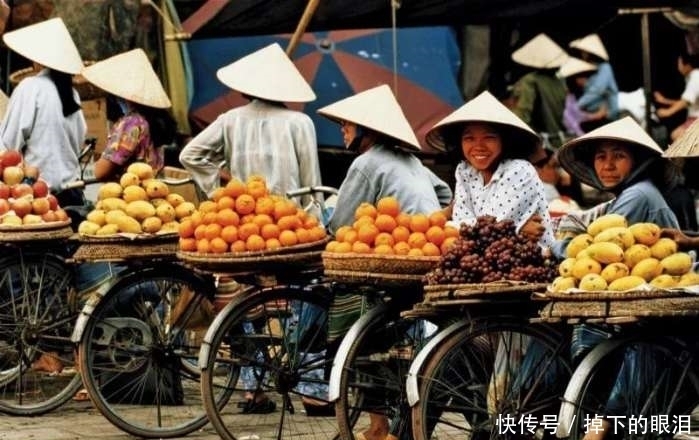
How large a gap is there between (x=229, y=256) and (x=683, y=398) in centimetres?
233

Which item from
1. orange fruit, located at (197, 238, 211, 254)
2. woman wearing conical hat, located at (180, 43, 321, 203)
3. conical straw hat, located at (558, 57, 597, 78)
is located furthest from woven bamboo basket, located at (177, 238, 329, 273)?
conical straw hat, located at (558, 57, 597, 78)

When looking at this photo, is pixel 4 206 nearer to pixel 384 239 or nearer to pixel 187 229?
pixel 187 229

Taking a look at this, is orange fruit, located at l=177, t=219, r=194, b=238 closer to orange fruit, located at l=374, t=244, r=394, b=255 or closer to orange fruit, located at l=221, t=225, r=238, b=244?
orange fruit, located at l=221, t=225, r=238, b=244

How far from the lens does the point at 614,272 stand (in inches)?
289

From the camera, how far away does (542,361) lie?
7.82m

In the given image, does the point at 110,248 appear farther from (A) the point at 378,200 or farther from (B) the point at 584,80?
(B) the point at 584,80

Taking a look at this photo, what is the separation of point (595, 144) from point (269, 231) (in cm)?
160

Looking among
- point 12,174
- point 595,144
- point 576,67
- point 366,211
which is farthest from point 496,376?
point 576,67

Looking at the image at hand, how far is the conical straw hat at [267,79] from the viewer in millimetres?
10289

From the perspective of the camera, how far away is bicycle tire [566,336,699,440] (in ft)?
24.3

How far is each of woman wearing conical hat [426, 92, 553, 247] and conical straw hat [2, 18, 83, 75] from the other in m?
3.08

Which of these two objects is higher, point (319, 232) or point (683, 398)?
point (319, 232)

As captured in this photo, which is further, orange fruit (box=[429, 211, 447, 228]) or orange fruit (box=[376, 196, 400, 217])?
orange fruit (box=[376, 196, 400, 217])

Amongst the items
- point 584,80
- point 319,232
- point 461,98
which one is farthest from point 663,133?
point 319,232
